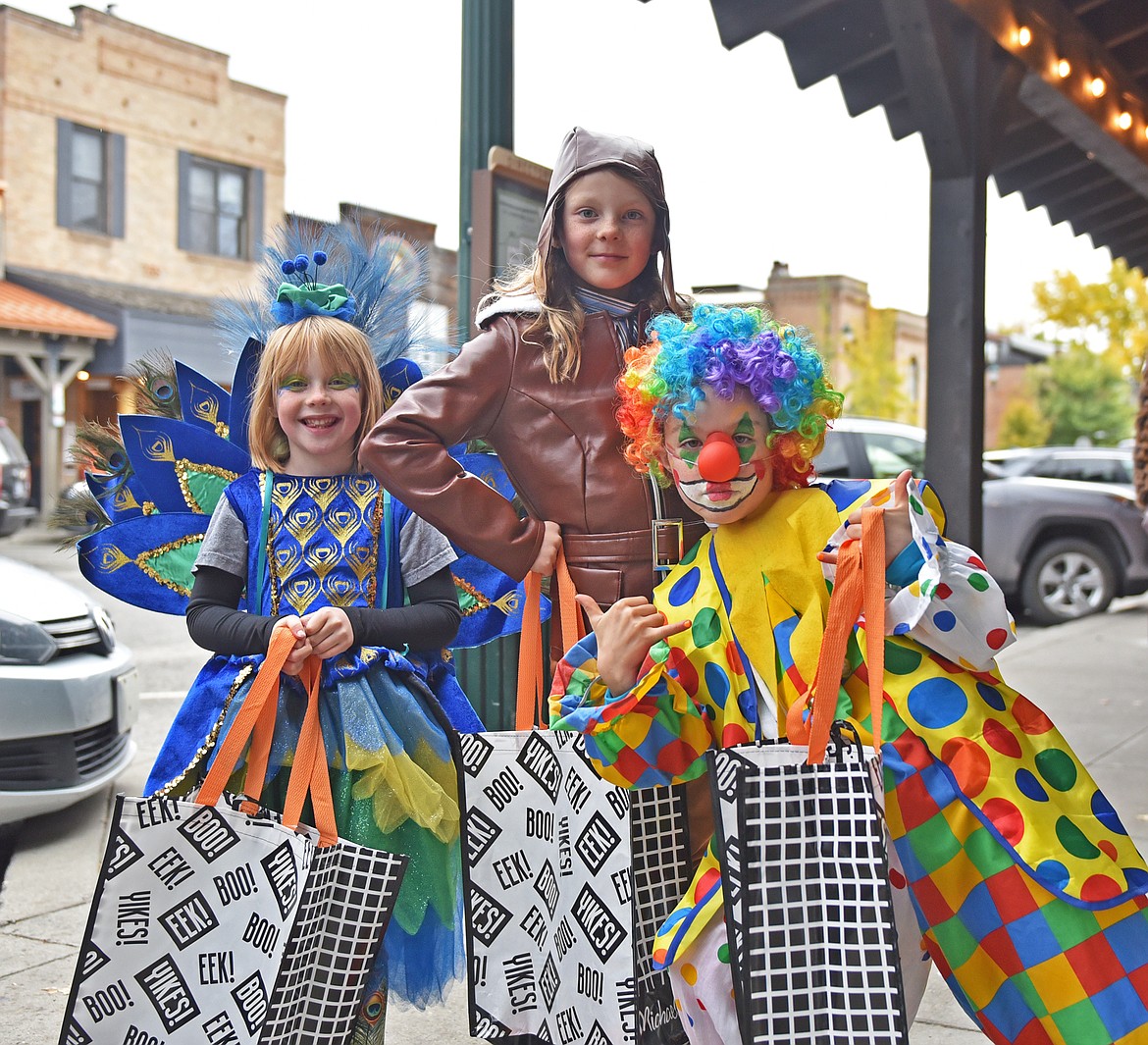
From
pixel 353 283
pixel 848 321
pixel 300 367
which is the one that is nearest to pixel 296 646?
pixel 300 367

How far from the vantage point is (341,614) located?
7.83ft

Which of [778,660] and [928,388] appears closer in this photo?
[778,660]

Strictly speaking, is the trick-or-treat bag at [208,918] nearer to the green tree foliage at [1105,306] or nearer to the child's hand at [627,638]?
the child's hand at [627,638]

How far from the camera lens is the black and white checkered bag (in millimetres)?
1812

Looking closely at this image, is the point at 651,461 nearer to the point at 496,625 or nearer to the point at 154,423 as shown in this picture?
the point at 496,625

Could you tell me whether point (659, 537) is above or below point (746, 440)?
below

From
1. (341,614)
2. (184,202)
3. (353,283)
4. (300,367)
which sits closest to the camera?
(341,614)

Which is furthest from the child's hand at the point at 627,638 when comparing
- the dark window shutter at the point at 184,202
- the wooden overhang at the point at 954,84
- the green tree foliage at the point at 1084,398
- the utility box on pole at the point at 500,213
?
the green tree foliage at the point at 1084,398

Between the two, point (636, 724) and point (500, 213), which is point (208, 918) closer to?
point (636, 724)

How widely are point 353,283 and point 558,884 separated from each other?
1327mm

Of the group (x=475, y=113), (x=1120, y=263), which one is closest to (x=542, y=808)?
(x=475, y=113)

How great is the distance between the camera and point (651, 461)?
2256mm

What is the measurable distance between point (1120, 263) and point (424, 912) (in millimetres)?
32528

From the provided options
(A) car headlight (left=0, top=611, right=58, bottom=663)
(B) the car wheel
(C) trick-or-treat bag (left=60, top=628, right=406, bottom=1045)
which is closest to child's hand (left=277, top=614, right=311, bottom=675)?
(C) trick-or-treat bag (left=60, top=628, right=406, bottom=1045)
